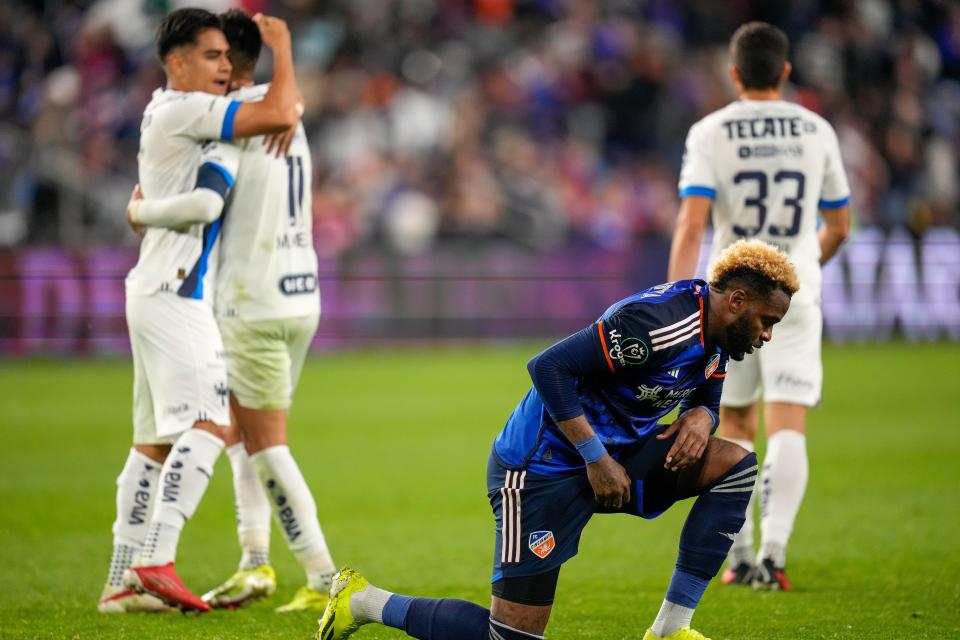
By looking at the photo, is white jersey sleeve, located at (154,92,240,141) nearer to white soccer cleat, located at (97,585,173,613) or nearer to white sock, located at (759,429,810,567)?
white soccer cleat, located at (97,585,173,613)

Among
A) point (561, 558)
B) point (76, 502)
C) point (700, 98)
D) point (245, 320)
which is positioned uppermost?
point (700, 98)

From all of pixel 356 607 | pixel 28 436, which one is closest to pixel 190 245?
pixel 356 607

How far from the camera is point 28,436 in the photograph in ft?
39.2

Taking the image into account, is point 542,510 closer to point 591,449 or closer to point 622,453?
point 591,449

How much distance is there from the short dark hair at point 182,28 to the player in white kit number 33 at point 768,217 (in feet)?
8.25

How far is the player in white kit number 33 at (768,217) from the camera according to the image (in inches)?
263

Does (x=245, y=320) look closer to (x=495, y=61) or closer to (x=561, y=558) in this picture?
(x=561, y=558)

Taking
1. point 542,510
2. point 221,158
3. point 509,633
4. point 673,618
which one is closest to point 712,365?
point 542,510

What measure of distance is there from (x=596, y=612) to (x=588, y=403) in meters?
1.49

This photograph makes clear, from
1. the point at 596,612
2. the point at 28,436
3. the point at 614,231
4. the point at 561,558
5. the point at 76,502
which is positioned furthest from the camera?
the point at 614,231

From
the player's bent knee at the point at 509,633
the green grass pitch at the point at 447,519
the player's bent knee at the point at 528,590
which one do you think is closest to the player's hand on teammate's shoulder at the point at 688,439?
the player's bent knee at the point at 528,590

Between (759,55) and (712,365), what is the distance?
2423 millimetres

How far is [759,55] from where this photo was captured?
6758mm

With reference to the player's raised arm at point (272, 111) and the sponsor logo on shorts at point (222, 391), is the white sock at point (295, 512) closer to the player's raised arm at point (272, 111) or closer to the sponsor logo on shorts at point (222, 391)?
the sponsor logo on shorts at point (222, 391)
